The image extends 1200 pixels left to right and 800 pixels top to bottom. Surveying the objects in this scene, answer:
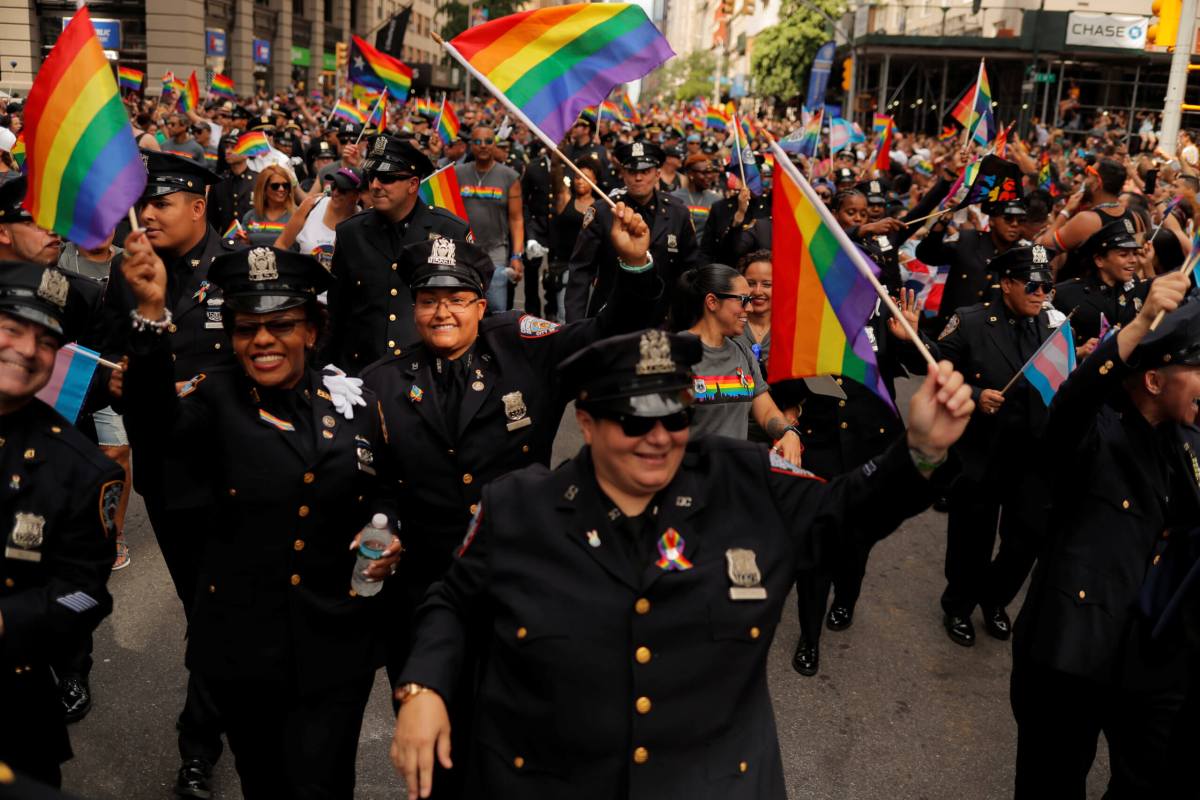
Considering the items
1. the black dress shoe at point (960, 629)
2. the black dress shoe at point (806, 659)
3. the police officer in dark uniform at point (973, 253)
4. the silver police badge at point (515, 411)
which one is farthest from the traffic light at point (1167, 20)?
the silver police badge at point (515, 411)

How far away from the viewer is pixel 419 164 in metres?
6.30

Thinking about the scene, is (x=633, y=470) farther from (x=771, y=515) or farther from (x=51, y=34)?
(x=51, y=34)

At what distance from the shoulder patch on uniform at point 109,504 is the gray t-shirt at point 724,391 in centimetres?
244

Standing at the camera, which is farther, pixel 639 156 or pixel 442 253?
pixel 639 156

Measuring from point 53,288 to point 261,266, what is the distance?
0.64 metres

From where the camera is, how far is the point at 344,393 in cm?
384

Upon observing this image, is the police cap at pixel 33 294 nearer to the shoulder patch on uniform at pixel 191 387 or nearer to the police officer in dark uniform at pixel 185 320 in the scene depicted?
the shoulder patch on uniform at pixel 191 387

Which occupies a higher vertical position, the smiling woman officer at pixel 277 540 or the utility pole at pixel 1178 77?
the utility pole at pixel 1178 77

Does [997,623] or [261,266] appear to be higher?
[261,266]

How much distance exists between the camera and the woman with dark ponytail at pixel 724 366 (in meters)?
5.00

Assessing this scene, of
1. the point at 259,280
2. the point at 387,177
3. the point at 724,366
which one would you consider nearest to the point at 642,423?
the point at 259,280

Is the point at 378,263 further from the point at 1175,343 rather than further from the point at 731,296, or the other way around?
the point at 1175,343

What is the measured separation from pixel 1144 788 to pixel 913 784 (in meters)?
1.17

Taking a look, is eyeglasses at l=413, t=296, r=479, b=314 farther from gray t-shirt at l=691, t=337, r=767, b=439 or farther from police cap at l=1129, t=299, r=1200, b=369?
police cap at l=1129, t=299, r=1200, b=369
